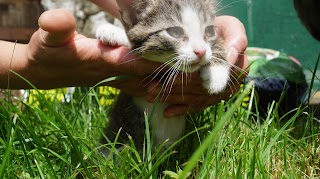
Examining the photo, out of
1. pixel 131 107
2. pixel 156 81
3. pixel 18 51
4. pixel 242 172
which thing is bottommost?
pixel 242 172

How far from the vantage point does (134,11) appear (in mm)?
1745

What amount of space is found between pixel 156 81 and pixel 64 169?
478mm

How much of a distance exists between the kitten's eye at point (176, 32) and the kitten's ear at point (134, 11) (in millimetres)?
159

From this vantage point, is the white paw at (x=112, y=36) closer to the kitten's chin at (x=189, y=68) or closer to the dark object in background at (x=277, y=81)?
the kitten's chin at (x=189, y=68)

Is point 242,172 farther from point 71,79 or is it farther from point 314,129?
point 71,79

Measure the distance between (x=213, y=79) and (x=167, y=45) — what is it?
234 millimetres

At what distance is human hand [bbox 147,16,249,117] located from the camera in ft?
5.66

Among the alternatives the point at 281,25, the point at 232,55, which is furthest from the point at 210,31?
the point at 281,25

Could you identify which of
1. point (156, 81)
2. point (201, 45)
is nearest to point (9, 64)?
point (156, 81)

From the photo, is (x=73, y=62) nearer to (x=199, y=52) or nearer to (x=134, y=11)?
(x=134, y=11)

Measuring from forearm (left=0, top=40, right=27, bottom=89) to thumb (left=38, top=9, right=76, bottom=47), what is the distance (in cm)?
26

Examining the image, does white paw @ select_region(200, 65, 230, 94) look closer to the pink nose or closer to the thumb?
the pink nose

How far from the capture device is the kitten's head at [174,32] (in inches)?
61.7

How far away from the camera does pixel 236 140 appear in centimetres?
175
